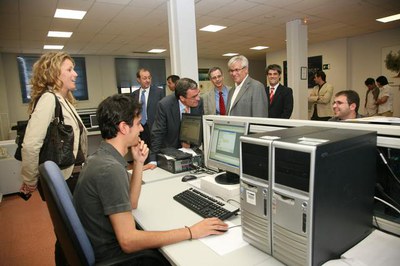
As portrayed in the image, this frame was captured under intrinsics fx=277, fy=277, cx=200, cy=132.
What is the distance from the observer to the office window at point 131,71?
27.9 feet

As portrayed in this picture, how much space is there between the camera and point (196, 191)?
5.08ft

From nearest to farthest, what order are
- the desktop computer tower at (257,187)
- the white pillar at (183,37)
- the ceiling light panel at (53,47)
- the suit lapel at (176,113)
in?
the desktop computer tower at (257,187) < the suit lapel at (176,113) < the white pillar at (183,37) < the ceiling light panel at (53,47)

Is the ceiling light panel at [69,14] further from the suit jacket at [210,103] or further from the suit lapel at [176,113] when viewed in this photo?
the suit lapel at [176,113]

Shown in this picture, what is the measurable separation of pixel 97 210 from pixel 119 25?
15.4ft

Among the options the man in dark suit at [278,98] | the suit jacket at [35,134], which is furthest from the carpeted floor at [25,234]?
the man in dark suit at [278,98]

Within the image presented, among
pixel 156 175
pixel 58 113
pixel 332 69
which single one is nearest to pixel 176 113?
pixel 156 175

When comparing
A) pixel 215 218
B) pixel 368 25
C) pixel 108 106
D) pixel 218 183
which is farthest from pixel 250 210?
pixel 368 25

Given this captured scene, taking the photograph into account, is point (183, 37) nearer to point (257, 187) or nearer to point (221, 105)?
point (221, 105)

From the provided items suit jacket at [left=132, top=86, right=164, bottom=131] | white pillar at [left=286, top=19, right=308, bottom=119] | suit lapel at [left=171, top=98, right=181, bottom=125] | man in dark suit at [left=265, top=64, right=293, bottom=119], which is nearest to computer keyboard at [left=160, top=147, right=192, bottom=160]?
suit lapel at [left=171, top=98, right=181, bottom=125]

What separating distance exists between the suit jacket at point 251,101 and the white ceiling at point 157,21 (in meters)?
2.19

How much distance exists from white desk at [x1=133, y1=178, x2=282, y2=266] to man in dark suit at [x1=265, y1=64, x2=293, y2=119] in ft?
7.12

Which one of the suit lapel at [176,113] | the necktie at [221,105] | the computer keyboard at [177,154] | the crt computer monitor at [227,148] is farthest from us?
the necktie at [221,105]

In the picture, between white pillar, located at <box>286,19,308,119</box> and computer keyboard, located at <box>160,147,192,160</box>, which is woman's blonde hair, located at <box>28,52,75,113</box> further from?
white pillar, located at <box>286,19,308,119</box>

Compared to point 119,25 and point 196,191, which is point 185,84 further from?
point 119,25
